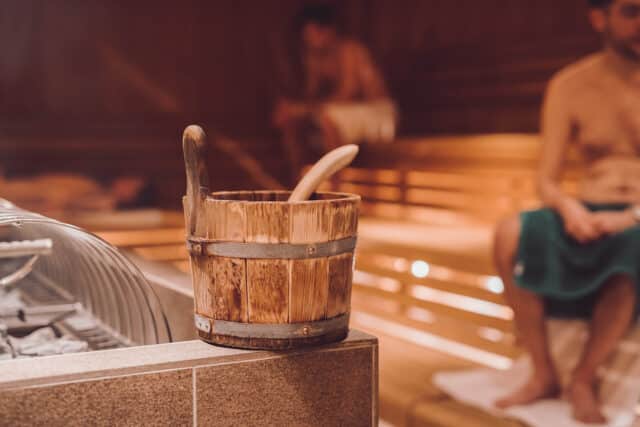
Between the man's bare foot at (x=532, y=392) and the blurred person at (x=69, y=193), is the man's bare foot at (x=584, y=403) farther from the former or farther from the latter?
the blurred person at (x=69, y=193)

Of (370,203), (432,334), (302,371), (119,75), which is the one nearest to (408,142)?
(370,203)

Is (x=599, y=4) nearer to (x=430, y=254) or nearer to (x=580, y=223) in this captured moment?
(x=580, y=223)

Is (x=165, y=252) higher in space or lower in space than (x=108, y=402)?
lower

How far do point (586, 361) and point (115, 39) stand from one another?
6892mm

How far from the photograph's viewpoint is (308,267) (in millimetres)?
1551

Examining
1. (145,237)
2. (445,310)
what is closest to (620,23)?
(445,310)

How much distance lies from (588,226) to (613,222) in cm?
10

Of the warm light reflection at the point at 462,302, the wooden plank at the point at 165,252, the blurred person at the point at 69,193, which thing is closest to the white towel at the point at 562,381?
the warm light reflection at the point at 462,302

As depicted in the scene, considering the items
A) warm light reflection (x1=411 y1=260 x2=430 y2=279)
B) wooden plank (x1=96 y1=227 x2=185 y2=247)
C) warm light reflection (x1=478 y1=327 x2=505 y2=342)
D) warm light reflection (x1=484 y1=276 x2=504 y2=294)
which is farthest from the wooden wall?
warm light reflection (x1=478 y1=327 x2=505 y2=342)

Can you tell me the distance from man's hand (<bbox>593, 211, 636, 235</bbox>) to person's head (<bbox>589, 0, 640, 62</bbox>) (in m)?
0.78

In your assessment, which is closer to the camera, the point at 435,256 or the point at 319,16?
the point at 435,256

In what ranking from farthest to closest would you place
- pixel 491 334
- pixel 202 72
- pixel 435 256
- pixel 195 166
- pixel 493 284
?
pixel 202 72
pixel 435 256
pixel 493 284
pixel 491 334
pixel 195 166

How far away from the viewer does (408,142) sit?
6914 millimetres

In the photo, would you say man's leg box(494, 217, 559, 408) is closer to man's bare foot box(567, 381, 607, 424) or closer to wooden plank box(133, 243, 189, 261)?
man's bare foot box(567, 381, 607, 424)
